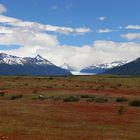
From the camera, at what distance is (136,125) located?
44969mm

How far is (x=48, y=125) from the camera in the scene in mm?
42688

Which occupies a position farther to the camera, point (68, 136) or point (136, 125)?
point (136, 125)

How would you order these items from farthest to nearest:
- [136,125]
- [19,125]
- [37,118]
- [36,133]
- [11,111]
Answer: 1. [11,111]
2. [37,118]
3. [136,125]
4. [19,125]
5. [36,133]

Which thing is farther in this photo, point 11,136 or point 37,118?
point 37,118

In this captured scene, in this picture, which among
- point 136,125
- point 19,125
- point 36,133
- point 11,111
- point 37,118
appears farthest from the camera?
point 11,111

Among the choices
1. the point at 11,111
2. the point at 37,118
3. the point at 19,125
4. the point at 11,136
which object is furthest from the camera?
the point at 11,111

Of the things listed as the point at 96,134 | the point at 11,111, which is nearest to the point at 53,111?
the point at 11,111

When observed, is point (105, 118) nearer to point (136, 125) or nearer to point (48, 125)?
point (136, 125)

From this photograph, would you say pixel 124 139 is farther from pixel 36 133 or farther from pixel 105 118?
pixel 105 118

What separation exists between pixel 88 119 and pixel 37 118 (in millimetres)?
5474

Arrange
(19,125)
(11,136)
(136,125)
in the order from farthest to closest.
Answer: (136,125) < (19,125) < (11,136)

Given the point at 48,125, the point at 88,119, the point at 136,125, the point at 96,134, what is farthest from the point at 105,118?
the point at 96,134

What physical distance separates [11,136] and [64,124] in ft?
33.9

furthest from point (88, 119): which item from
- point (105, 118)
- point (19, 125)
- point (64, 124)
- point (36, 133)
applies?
point (36, 133)
